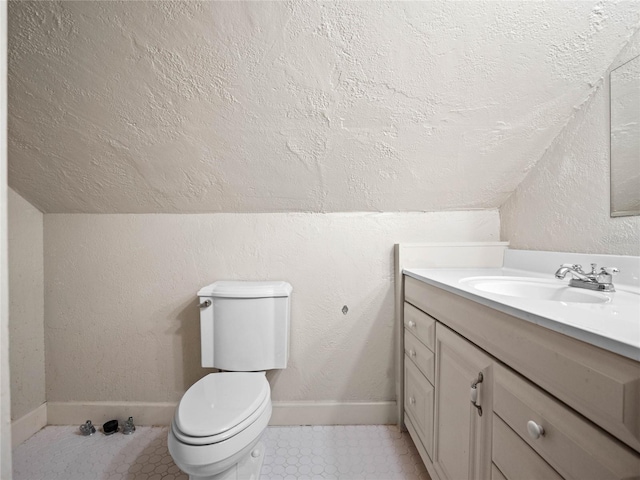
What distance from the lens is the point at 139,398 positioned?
160cm

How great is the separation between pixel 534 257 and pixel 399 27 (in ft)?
3.76

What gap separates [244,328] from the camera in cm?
138

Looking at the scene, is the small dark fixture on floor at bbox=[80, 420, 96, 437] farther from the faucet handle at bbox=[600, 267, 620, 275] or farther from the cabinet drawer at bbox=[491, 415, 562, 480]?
the faucet handle at bbox=[600, 267, 620, 275]

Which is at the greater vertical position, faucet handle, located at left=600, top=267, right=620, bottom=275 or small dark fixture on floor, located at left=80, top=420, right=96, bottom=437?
faucet handle, located at left=600, top=267, right=620, bottom=275

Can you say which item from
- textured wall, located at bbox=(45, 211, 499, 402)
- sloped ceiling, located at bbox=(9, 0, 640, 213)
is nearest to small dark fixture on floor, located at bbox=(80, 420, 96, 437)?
textured wall, located at bbox=(45, 211, 499, 402)

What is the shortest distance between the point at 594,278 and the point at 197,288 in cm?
174

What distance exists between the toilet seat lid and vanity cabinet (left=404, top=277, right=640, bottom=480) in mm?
703

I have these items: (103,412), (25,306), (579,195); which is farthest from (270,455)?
(579,195)

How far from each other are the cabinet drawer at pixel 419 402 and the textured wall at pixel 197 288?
0.61 feet

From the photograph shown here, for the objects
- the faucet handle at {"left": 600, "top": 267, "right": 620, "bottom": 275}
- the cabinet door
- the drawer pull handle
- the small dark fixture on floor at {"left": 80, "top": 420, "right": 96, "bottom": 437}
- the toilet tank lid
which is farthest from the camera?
the small dark fixture on floor at {"left": 80, "top": 420, "right": 96, "bottom": 437}

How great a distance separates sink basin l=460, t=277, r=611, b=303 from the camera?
35.5 inches

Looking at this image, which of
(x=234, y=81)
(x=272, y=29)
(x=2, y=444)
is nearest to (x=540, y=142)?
(x=272, y=29)

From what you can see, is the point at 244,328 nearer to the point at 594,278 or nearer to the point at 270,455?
the point at 270,455

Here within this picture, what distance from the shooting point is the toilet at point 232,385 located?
92cm
